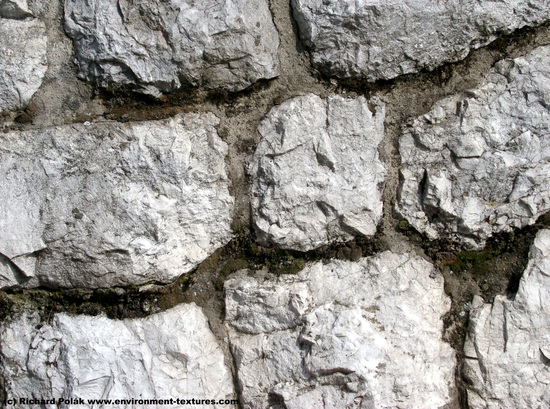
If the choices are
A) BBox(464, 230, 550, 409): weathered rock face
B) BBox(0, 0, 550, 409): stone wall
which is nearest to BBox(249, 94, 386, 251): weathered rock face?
BBox(0, 0, 550, 409): stone wall

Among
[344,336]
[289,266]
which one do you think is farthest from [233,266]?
[344,336]

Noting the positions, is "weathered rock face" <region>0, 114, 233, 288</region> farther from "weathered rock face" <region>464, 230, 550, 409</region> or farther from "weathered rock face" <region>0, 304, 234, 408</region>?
"weathered rock face" <region>464, 230, 550, 409</region>

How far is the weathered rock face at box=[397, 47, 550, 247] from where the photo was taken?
1452 mm

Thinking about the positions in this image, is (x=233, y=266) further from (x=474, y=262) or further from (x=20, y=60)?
(x=20, y=60)

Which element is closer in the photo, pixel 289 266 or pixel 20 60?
pixel 20 60

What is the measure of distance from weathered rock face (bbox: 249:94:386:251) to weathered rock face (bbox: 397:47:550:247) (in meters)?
0.14

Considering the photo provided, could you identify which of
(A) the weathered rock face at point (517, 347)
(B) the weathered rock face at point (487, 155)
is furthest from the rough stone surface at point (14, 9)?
(A) the weathered rock face at point (517, 347)

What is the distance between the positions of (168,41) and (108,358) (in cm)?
99

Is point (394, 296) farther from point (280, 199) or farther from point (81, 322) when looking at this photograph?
point (81, 322)

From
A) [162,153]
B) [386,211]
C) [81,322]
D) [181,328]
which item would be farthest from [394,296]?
[81,322]

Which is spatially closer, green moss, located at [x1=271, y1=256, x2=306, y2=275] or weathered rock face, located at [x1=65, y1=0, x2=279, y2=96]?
weathered rock face, located at [x1=65, y1=0, x2=279, y2=96]

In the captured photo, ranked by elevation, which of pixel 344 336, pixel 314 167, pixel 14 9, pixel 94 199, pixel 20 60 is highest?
pixel 14 9

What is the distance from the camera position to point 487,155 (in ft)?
4.80

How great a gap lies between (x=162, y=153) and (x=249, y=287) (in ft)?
1.68
